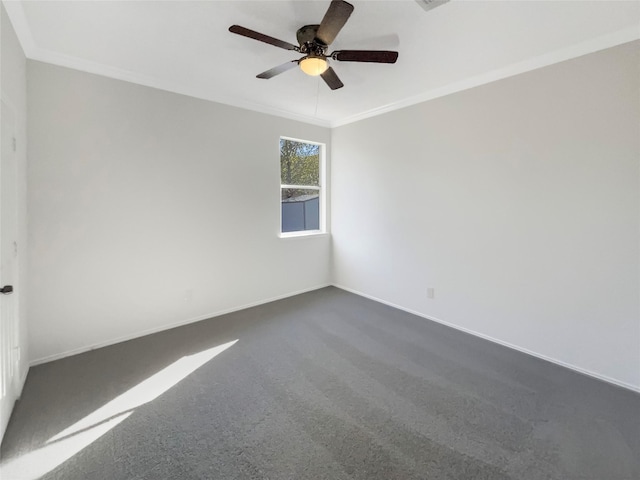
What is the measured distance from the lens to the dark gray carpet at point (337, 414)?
158cm

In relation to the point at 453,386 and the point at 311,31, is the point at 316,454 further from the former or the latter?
the point at 311,31

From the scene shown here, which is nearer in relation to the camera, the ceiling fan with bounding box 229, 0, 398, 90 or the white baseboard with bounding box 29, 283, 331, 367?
the ceiling fan with bounding box 229, 0, 398, 90

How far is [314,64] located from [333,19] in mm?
406

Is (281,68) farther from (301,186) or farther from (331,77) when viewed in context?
(301,186)

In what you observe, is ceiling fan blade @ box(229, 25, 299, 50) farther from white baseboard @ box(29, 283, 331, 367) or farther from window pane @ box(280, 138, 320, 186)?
white baseboard @ box(29, 283, 331, 367)

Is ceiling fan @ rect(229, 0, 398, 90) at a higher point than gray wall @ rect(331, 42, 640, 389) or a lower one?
higher

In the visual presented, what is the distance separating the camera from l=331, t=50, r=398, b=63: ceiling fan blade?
6.46 feet

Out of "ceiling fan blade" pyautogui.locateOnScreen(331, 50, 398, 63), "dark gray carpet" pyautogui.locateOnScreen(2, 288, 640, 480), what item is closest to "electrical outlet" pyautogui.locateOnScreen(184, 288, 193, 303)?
"dark gray carpet" pyautogui.locateOnScreen(2, 288, 640, 480)

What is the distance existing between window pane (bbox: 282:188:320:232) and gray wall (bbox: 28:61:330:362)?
0.32 metres

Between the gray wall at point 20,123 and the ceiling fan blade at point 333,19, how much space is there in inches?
76.9

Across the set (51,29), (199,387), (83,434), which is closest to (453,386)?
(199,387)

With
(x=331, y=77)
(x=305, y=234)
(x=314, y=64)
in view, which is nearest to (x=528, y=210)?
(x=331, y=77)

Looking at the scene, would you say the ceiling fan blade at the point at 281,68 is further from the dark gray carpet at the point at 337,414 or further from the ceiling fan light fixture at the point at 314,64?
the dark gray carpet at the point at 337,414

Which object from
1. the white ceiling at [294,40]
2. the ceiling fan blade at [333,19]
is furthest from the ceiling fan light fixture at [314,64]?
the white ceiling at [294,40]
